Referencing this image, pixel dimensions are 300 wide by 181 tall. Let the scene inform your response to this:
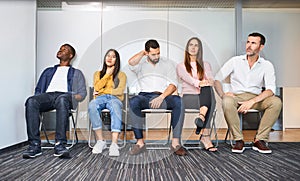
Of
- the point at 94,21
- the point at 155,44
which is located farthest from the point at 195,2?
the point at 94,21

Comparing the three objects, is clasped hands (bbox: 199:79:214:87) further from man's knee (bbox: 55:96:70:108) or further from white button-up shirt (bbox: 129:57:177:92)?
man's knee (bbox: 55:96:70:108)

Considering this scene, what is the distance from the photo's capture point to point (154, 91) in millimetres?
3328

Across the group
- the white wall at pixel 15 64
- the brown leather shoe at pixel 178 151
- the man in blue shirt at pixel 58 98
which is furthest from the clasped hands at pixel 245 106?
the white wall at pixel 15 64

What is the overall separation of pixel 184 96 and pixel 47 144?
5.31 ft

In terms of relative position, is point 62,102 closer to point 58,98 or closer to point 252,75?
point 58,98

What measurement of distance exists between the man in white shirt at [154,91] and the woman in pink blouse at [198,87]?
0.49 feet

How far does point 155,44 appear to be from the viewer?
3.44 m

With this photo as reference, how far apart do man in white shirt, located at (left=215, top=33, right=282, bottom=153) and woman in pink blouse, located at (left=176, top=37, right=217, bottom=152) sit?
20 cm

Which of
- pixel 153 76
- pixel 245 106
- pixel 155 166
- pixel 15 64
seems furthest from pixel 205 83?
pixel 15 64

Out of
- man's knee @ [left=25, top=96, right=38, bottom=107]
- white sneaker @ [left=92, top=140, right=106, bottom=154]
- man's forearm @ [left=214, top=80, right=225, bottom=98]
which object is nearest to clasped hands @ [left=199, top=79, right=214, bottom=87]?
man's forearm @ [left=214, top=80, right=225, bottom=98]

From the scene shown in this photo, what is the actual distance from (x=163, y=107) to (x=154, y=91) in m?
0.26

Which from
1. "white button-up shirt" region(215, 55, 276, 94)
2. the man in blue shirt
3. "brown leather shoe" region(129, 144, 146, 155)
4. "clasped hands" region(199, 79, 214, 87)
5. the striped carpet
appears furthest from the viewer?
"white button-up shirt" region(215, 55, 276, 94)

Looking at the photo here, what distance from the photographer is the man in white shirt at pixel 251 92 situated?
3.18 metres

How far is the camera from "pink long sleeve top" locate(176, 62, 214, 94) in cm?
331
